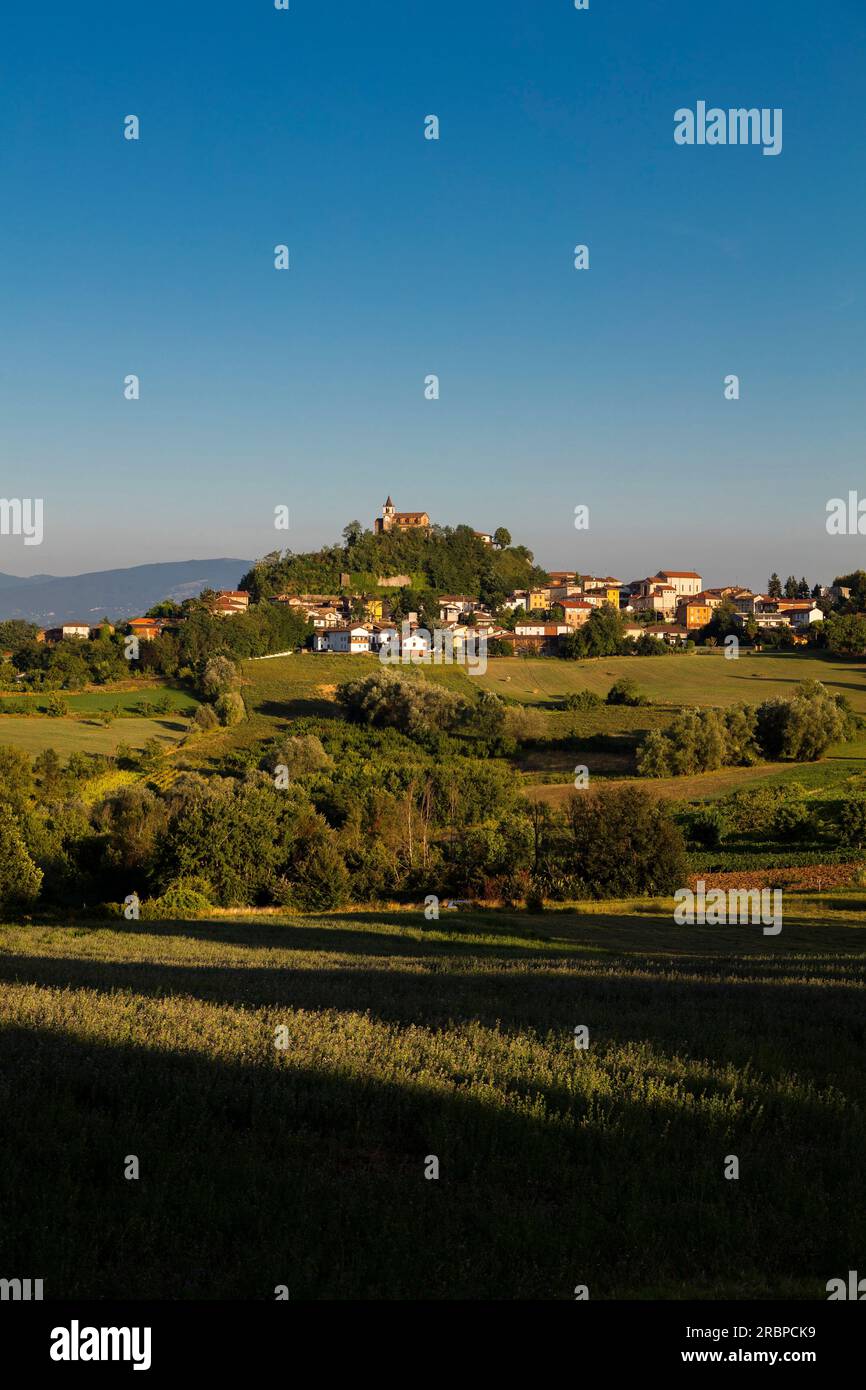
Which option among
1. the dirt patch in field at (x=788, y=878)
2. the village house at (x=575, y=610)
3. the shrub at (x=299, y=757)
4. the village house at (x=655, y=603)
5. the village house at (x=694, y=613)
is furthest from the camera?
the village house at (x=655, y=603)

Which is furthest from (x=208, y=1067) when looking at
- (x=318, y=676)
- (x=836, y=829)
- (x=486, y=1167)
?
(x=318, y=676)

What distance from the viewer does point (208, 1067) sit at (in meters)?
6.77

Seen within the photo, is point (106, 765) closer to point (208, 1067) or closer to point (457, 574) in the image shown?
point (208, 1067)

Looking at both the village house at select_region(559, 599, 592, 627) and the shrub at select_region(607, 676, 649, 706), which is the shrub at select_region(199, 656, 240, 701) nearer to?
the shrub at select_region(607, 676, 649, 706)

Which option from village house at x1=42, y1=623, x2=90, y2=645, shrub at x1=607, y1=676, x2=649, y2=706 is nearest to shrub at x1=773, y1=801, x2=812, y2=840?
shrub at x1=607, y1=676, x2=649, y2=706

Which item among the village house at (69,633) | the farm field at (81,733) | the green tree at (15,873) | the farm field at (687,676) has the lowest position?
the green tree at (15,873)

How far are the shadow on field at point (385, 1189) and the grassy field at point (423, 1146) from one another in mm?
15

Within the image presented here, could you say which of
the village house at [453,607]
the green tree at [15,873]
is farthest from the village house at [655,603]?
the green tree at [15,873]

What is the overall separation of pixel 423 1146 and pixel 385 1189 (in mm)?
784

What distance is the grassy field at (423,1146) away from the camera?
4363mm

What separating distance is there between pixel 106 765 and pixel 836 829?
44588mm

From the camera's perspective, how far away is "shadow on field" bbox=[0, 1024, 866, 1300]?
4289mm

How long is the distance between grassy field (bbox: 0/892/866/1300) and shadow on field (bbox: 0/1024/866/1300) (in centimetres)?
2

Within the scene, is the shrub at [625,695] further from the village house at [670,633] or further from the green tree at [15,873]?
the green tree at [15,873]
